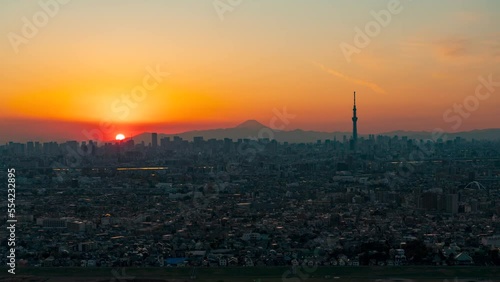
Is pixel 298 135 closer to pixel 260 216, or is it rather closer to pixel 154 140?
pixel 154 140

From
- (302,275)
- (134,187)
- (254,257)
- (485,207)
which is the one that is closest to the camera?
(302,275)

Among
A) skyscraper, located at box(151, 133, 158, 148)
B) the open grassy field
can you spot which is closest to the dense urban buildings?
the open grassy field

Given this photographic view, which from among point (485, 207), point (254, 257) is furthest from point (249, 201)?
point (254, 257)

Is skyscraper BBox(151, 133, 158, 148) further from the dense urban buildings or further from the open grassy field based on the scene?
the open grassy field

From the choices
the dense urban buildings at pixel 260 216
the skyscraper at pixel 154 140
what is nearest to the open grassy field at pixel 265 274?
the dense urban buildings at pixel 260 216

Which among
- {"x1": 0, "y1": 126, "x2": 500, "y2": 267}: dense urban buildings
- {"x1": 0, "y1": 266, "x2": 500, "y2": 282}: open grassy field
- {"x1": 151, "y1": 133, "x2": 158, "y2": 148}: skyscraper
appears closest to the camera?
{"x1": 0, "y1": 266, "x2": 500, "y2": 282}: open grassy field

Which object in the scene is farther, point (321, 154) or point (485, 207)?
point (321, 154)

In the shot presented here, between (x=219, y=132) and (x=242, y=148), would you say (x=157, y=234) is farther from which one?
(x=219, y=132)

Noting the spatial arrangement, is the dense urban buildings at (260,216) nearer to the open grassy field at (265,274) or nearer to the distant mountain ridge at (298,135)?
the open grassy field at (265,274)
